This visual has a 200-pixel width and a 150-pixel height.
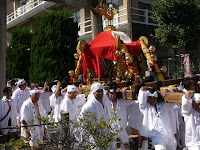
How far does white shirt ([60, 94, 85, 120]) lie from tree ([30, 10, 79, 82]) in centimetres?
→ 595

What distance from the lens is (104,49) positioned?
24.5 ft

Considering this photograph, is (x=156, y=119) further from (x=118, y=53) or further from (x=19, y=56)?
(x=19, y=56)

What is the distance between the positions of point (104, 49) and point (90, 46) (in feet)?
2.19

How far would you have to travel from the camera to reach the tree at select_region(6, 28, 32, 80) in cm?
1516

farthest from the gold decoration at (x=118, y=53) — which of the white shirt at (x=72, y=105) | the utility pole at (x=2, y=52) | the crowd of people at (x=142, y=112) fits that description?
the utility pole at (x=2, y=52)

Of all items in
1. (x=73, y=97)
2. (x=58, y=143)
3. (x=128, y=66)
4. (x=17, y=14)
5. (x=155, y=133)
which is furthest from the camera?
(x=17, y=14)

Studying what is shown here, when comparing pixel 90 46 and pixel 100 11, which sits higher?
pixel 100 11

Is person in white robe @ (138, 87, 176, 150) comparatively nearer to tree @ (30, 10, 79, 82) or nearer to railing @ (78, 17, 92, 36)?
tree @ (30, 10, 79, 82)

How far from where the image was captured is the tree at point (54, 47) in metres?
11.9

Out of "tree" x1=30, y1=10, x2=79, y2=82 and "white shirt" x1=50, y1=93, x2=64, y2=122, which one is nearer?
"white shirt" x1=50, y1=93, x2=64, y2=122

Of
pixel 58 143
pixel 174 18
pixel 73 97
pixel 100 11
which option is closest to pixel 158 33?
pixel 174 18

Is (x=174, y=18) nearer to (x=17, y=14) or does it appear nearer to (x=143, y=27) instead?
(x=143, y=27)

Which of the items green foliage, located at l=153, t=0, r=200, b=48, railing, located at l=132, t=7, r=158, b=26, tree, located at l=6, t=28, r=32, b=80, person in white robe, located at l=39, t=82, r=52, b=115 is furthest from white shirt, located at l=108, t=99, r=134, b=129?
tree, located at l=6, t=28, r=32, b=80

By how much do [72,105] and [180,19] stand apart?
313 inches
